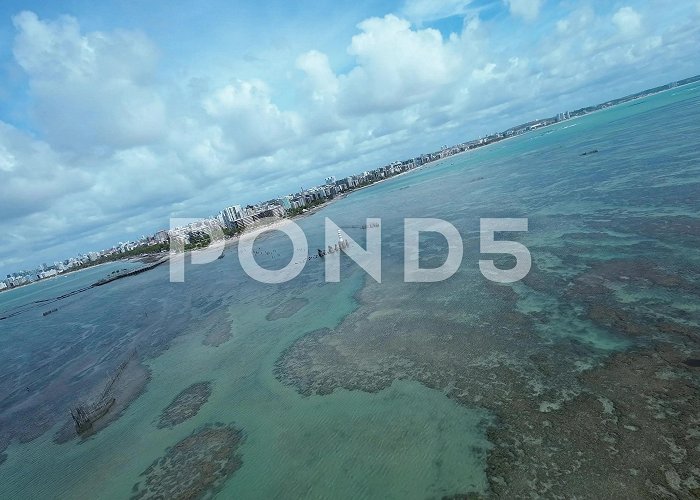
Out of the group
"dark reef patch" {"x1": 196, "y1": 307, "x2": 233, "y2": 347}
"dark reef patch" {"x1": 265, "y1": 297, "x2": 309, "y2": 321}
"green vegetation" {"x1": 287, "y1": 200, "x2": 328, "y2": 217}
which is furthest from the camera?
"green vegetation" {"x1": 287, "y1": 200, "x2": 328, "y2": 217}

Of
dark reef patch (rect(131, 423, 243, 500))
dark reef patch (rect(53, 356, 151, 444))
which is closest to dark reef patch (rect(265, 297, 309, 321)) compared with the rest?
dark reef patch (rect(53, 356, 151, 444))

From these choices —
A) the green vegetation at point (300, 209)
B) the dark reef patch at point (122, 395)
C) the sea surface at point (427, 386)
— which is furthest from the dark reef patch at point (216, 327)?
the green vegetation at point (300, 209)

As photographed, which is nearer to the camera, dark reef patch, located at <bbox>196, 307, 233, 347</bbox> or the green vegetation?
dark reef patch, located at <bbox>196, 307, 233, 347</bbox>

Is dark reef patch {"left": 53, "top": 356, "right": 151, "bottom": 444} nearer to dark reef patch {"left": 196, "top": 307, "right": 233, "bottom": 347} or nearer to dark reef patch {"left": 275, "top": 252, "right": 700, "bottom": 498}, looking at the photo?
dark reef patch {"left": 196, "top": 307, "right": 233, "bottom": 347}

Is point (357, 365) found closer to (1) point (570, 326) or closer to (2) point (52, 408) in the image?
(1) point (570, 326)

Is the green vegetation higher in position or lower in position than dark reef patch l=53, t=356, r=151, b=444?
lower

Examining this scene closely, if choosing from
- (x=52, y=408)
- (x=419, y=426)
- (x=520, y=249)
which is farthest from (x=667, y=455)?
(x=52, y=408)
